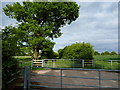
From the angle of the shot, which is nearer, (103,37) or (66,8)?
(66,8)

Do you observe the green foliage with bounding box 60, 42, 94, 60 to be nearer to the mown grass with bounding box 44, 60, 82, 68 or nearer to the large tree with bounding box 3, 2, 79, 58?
the mown grass with bounding box 44, 60, 82, 68

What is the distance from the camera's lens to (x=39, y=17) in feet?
30.0

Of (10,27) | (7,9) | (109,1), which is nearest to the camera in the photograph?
(10,27)

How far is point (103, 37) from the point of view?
393 inches

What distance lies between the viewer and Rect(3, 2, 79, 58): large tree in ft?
28.3

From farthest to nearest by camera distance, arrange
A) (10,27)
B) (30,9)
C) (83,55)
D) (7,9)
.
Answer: (7,9)
(30,9)
(83,55)
(10,27)

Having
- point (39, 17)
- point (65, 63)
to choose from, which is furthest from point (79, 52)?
point (39, 17)

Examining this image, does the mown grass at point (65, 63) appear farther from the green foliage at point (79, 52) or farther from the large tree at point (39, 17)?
the large tree at point (39, 17)

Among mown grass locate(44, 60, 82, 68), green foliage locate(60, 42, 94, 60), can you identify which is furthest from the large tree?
green foliage locate(60, 42, 94, 60)

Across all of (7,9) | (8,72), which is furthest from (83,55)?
(7,9)

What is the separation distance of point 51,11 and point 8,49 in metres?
7.35

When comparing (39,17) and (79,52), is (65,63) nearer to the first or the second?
(79,52)

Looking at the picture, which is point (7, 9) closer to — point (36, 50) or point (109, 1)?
point (36, 50)

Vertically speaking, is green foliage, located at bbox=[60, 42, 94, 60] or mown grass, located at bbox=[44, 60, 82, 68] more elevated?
green foliage, located at bbox=[60, 42, 94, 60]
